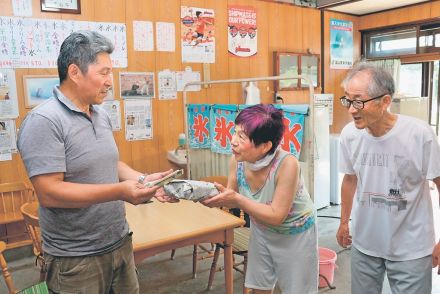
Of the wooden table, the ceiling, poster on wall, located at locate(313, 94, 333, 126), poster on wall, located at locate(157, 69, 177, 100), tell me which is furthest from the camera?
poster on wall, located at locate(313, 94, 333, 126)

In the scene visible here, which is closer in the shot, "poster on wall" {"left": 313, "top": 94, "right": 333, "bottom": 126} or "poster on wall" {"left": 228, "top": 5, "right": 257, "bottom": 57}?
"poster on wall" {"left": 228, "top": 5, "right": 257, "bottom": 57}

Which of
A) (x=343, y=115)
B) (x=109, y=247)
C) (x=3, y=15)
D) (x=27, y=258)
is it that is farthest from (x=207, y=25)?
(x=109, y=247)

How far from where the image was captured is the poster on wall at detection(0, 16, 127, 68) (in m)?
3.25

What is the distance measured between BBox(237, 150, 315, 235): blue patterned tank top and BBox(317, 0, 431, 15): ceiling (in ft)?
12.7

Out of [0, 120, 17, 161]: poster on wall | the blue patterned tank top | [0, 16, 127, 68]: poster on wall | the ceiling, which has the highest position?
the ceiling

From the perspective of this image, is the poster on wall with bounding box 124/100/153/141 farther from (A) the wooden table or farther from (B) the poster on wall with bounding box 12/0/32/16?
(A) the wooden table

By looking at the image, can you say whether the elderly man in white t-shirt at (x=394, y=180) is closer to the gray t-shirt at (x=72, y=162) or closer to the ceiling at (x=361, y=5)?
the gray t-shirt at (x=72, y=162)

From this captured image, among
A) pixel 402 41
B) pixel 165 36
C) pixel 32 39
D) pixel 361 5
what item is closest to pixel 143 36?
pixel 165 36

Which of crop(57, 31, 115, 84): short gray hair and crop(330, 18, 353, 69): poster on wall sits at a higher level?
crop(330, 18, 353, 69): poster on wall

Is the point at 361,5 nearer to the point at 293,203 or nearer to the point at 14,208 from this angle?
the point at 293,203

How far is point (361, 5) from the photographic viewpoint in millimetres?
5023

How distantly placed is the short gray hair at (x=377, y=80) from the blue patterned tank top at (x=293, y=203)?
1.44ft

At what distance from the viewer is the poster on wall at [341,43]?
5.38 m

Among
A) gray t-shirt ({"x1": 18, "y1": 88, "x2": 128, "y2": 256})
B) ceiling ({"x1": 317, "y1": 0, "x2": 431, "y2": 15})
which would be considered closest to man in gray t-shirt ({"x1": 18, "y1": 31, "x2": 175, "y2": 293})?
gray t-shirt ({"x1": 18, "y1": 88, "x2": 128, "y2": 256})
